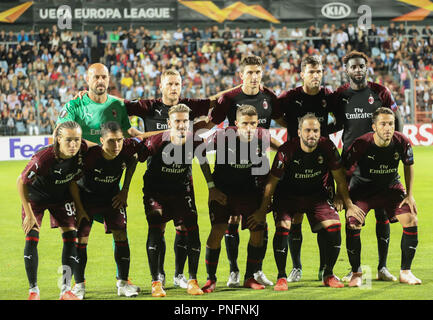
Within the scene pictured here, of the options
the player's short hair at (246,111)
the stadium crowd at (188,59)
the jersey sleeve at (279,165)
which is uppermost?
the stadium crowd at (188,59)

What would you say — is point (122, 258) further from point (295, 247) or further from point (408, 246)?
point (408, 246)

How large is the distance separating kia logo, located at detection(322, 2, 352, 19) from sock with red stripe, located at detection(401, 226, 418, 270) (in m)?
26.9

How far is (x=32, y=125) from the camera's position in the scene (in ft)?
79.8

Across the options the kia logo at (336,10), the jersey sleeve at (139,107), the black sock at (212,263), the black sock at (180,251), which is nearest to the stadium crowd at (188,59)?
the kia logo at (336,10)

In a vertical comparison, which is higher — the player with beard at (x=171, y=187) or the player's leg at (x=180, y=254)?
the player with beard at (x=171, y=187)

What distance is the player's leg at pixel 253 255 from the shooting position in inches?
293

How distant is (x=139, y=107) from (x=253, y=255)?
2153mm

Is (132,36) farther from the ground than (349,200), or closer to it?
farther from the ground

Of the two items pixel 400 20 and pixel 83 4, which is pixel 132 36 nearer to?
pixel 83 4

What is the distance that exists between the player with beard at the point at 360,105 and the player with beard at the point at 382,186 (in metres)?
0.40

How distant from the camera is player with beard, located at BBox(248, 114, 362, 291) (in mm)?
7305

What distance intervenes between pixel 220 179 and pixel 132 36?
24690 millimetres

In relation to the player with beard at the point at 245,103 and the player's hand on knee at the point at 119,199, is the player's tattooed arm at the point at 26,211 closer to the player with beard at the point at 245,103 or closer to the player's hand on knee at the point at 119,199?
the player's hand on knee at the point at 119,199

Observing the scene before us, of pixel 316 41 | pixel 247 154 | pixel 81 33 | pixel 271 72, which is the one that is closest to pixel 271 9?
pixel 316 41
